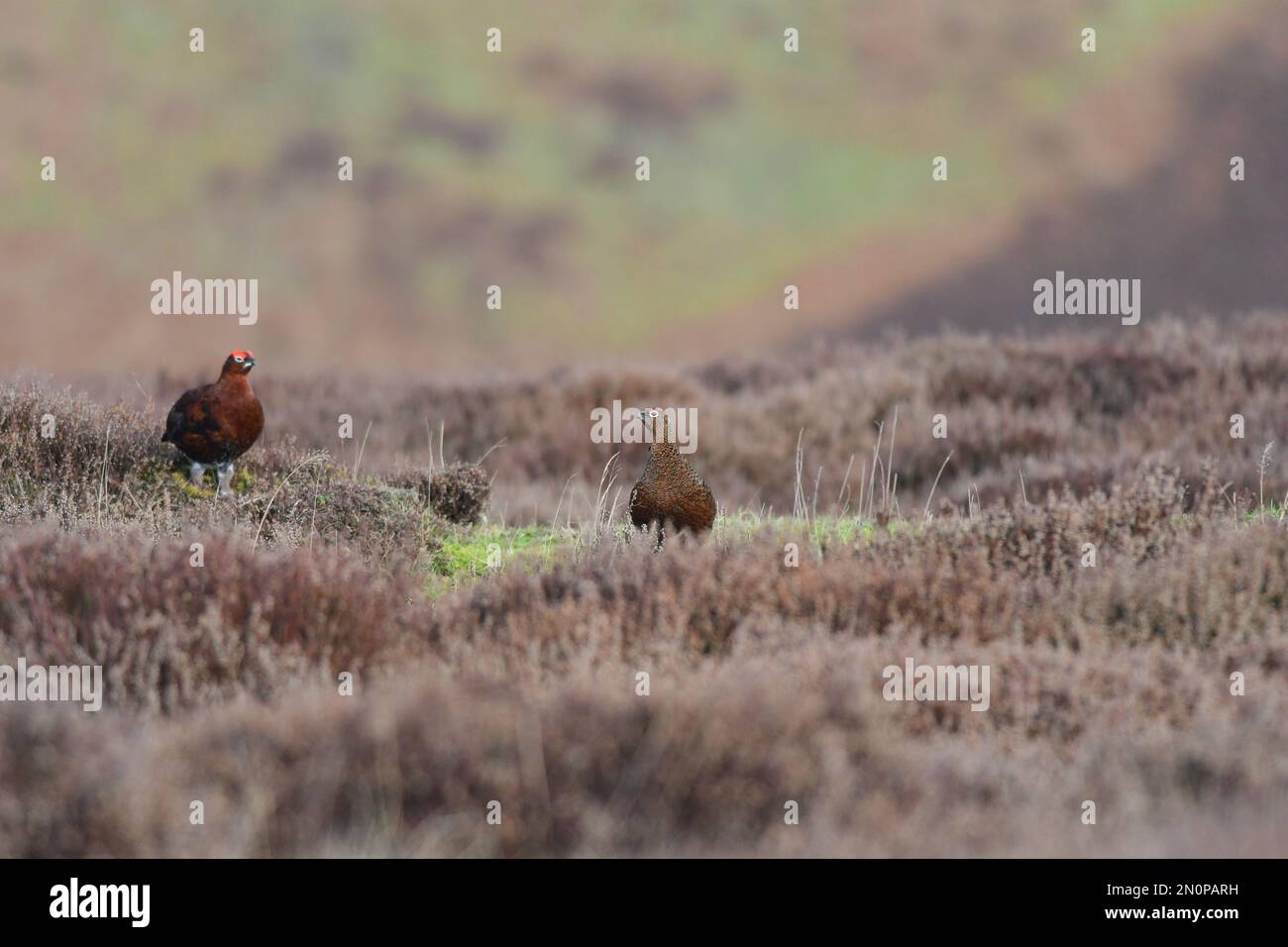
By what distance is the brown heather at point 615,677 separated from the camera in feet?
11.9

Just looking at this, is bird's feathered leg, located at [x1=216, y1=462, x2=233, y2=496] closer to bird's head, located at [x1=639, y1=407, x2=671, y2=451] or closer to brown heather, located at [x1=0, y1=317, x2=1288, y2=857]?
brown heather, located at [x1=0, y1=317, x2=1288, y2=857]

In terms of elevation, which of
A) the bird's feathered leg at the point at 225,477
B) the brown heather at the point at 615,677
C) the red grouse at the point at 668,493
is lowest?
the brown heather at the point at 615,677

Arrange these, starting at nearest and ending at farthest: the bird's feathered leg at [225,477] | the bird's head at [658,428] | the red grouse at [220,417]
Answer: the bird's head at [658,428] < the red grouse at [220,417] < the bird's feathered leg at [225,477]

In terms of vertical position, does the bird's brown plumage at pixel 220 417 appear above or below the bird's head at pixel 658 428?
above

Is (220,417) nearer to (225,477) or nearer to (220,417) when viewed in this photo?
(220,417)

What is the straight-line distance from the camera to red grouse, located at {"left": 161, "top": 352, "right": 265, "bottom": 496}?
8.36 metres

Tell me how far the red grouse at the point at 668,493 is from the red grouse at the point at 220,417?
2971 millimetres

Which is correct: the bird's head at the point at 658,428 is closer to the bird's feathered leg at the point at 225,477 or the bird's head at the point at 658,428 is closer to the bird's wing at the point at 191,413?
the bird's wing at the point at 191,413

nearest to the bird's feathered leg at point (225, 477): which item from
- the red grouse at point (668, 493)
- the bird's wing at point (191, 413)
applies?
the bird's wing at point (191, 413)

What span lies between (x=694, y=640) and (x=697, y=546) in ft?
3.56

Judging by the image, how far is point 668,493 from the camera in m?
6.98

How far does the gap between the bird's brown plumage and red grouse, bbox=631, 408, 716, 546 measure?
298 centimetres

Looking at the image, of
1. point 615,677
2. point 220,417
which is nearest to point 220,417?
point 220,417
